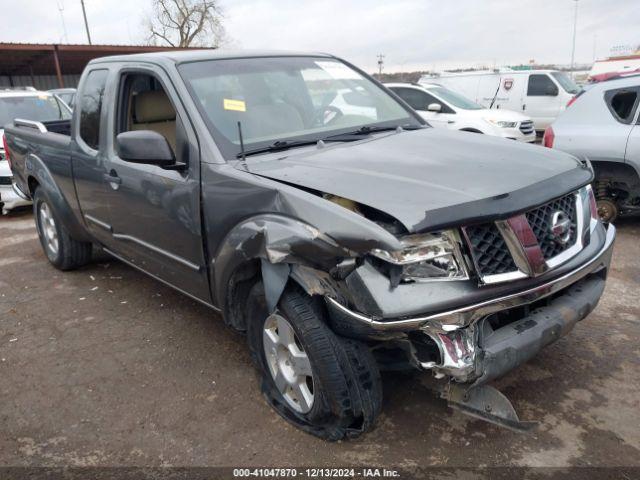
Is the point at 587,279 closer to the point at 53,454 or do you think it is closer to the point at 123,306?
the point at 53,454

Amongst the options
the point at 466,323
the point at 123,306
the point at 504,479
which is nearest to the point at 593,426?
the point at 504,479

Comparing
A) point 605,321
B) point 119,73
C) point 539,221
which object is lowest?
point 605,321

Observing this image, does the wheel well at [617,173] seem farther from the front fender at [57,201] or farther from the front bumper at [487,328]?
the front fender at [57,201]

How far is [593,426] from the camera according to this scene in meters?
2.72

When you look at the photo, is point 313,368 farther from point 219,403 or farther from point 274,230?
point 219,403

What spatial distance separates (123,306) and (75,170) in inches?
45.2

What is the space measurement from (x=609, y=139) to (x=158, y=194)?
15.1ft

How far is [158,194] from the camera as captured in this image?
3.28m

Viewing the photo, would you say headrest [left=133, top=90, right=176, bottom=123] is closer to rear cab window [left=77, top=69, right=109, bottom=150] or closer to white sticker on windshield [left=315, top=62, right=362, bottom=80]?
rear cab window [left=77, top=69, right=109, bottom=150]

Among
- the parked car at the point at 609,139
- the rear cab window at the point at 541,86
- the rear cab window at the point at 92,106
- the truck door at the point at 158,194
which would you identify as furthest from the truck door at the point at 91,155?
the rear cab window at the point at 541,86

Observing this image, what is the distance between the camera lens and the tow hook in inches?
91.9

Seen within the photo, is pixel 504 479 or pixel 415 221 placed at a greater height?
pixel 415 221

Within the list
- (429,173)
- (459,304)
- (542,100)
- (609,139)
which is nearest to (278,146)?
(429,173)

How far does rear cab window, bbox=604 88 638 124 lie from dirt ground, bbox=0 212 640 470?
2151 millimetres
